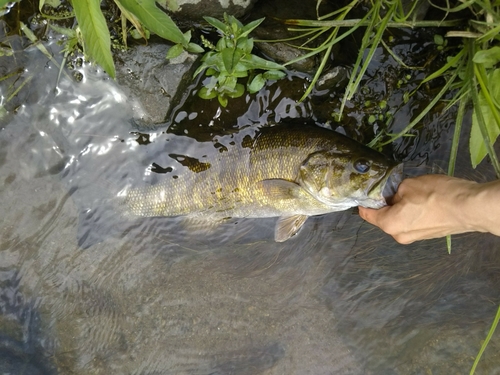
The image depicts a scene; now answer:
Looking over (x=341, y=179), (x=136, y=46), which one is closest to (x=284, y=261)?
(x=341, y=179)

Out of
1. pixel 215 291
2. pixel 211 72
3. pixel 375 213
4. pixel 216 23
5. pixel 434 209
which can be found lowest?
pixel 215 291

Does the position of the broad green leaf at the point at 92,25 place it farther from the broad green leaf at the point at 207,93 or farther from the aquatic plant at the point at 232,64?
the broad green leaf at the point at 207,93

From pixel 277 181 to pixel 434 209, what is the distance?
1.07 m

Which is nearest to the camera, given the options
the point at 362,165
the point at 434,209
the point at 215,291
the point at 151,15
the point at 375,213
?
the point at 151,15

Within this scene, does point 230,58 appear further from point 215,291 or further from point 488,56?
point 215,291

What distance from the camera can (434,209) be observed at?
2.37 meters

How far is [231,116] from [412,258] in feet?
6.66

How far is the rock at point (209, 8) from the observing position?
2.79m

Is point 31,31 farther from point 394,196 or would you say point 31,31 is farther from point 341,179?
point 394,196

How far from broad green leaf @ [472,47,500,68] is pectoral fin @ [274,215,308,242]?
→ 160 cm

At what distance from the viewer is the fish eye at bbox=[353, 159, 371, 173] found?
2.75 meters

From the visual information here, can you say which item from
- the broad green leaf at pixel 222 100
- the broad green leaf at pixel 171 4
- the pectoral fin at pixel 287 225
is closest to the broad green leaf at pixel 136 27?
the broad green leaf at pixel 171 4

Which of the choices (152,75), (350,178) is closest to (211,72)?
(152,75)

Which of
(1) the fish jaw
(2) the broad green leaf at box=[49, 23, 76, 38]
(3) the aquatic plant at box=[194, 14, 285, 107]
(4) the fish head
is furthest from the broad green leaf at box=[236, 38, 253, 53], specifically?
(1) the fish jaw
